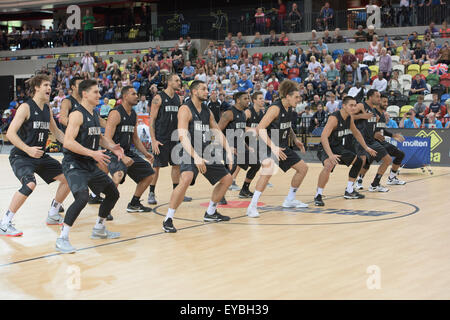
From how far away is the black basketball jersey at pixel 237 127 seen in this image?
11117 mm

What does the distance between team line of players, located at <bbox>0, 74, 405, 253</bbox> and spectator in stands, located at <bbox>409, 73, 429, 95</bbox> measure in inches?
307

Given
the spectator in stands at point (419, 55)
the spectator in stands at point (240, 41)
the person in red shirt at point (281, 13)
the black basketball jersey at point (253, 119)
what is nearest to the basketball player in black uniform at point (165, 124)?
the black basketball jersey at point (253, 119)

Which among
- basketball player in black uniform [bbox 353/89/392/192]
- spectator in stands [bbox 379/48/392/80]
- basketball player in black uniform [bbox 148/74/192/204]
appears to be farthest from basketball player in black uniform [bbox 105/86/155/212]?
spectator in stands [bbox 379/48/392/80]

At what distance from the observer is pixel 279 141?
32.5 ft

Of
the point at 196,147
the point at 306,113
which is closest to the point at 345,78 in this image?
the point at 306,113

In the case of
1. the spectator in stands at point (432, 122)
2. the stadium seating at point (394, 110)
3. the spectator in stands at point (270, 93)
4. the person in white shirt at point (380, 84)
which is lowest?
the spectator in stands at point (432, 122)

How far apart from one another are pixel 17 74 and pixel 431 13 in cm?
2237

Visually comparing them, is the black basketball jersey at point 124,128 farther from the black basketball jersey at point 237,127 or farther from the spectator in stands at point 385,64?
the spectator in stands at point 385,64

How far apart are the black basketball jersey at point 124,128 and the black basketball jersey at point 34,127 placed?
4.42ft

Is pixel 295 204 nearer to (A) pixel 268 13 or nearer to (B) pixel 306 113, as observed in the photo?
(B) pixel 306 113

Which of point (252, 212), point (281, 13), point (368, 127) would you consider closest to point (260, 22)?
point (281, 13)

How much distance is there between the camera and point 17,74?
35031mm

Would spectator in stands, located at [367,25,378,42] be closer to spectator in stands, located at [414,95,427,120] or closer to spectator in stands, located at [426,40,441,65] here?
spectator in stands, located at [426,40,441,65]

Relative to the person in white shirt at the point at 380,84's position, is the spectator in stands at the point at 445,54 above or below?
above
